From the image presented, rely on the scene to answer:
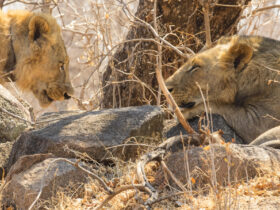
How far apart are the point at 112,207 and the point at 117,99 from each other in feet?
10.8

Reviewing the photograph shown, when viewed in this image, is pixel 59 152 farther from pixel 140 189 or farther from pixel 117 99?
pixel 117 99

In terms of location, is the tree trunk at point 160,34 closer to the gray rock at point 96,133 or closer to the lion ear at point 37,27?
the lion ear at point 37,27

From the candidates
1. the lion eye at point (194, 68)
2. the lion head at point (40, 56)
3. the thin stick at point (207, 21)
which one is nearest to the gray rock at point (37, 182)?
the lion eye at point (194, 68)

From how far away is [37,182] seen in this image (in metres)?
3.52

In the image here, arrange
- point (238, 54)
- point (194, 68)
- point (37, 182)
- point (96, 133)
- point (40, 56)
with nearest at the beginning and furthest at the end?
1. point (37, 182)
2. point (96, 133)
3. point (238, 54)
4. point (194, 68)
5. point (40, 56)

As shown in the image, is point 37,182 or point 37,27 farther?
point 37,27

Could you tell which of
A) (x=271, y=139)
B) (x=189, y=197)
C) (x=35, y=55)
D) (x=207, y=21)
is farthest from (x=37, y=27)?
(x=189, y=197)

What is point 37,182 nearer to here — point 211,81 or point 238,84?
point 211,81

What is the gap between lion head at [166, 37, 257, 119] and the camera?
4.64 metres

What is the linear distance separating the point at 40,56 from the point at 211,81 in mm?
2150

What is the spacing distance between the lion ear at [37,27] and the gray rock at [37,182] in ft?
6.60

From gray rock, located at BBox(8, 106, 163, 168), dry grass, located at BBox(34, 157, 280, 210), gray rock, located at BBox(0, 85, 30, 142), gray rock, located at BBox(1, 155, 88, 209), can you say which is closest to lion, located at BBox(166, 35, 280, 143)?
gray rock, located at BBox(8, 106, 163, 168)

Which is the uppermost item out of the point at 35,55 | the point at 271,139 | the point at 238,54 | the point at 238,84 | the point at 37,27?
the point at 37,27

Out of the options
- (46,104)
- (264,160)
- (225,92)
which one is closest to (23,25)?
(46,104)
